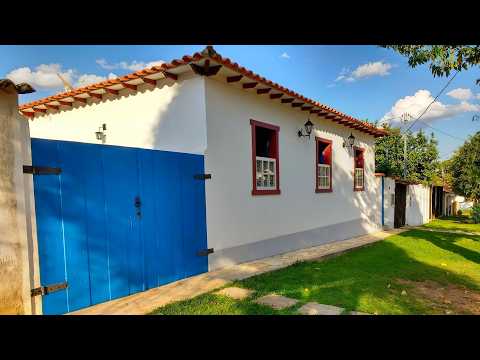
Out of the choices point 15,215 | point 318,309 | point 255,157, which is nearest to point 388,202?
point 255,157

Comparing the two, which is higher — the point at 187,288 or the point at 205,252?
the point at 205,252

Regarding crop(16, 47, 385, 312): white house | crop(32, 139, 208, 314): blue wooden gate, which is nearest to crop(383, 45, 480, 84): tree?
crop(16, 47, 385, 312): white house

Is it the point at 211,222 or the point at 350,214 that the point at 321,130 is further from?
the point at 211,222

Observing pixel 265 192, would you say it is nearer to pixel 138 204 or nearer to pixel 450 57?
pixel 138 204

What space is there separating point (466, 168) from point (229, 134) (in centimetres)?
2476

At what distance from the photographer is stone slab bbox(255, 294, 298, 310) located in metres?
3.54

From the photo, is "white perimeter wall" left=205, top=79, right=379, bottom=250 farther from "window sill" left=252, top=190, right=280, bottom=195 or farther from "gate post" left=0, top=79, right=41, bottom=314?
"gate post" left=0, top=79, right=41, bottom=314

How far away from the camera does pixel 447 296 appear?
423 centimetres
